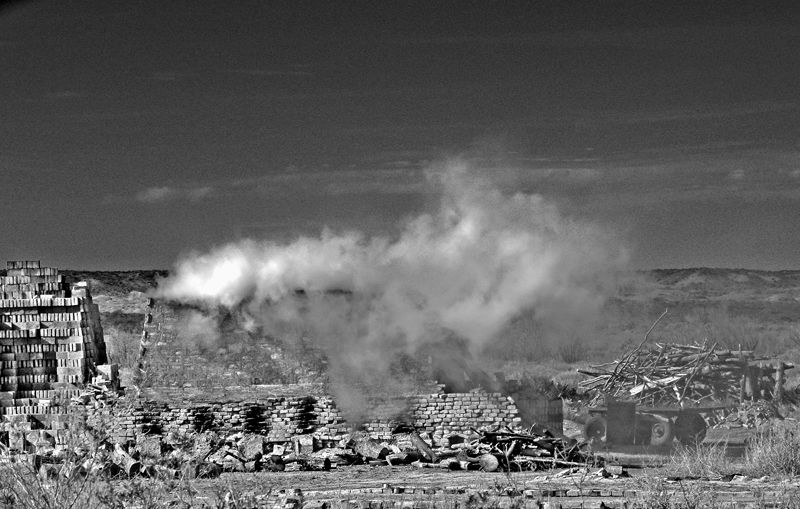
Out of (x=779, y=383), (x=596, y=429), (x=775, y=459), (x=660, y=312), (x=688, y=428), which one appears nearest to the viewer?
(x=775, y=459)

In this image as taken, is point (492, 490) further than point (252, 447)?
No

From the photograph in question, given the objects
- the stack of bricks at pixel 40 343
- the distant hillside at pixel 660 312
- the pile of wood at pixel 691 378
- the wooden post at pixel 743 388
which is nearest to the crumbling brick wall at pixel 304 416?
the stack of bricks at pixel 40 343

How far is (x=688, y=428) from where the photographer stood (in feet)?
91.6

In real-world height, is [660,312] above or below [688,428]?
above

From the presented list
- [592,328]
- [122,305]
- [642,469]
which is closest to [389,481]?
[642,469]

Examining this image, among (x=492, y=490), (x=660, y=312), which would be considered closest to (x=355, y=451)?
(x=492, y=490)

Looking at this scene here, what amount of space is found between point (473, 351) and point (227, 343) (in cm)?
487

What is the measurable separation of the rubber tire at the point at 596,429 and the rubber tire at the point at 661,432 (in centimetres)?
92

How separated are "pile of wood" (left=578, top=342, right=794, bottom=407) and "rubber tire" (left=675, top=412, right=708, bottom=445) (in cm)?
65

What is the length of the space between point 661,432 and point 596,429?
131 cm

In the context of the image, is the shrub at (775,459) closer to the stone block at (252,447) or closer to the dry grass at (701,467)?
the dry grass at (701,467)

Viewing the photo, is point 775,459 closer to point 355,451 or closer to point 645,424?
point 645,424

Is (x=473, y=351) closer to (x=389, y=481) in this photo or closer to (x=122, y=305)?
(x=389, y=481)

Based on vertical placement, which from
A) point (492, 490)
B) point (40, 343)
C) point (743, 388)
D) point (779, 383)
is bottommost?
point (492, 490)
